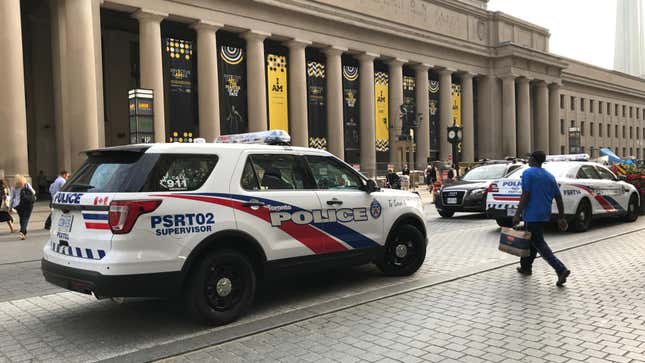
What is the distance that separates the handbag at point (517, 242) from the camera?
7070mm

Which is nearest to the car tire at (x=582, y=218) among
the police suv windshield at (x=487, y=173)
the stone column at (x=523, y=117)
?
the police suv windshield at (x=487, y=173)

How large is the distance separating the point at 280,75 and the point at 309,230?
3223cm

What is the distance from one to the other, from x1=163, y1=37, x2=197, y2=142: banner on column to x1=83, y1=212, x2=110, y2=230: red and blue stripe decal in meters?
26.4

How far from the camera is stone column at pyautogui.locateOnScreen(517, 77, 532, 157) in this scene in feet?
192

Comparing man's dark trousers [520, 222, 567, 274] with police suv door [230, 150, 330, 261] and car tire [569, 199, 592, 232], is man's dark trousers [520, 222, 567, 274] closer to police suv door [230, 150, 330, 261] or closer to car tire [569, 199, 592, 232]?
police suv door [230, 150, 330, 261]

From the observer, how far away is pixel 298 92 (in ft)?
123

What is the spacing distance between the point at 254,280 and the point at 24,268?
567 centimetres

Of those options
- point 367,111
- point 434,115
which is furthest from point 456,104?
point 367,111

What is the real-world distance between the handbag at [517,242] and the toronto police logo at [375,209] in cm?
189

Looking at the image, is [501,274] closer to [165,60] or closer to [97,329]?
[97,329]

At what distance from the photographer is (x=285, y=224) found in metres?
5.88

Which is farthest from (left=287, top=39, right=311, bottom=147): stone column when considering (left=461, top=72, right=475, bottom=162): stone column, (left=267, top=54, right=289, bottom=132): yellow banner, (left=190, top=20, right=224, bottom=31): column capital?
(left=461, top=72, right=475, bottom=162): stone column

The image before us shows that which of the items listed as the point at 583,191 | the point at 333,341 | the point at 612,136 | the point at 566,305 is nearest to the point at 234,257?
the point at 333,341

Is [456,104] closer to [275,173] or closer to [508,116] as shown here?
[508,116]
